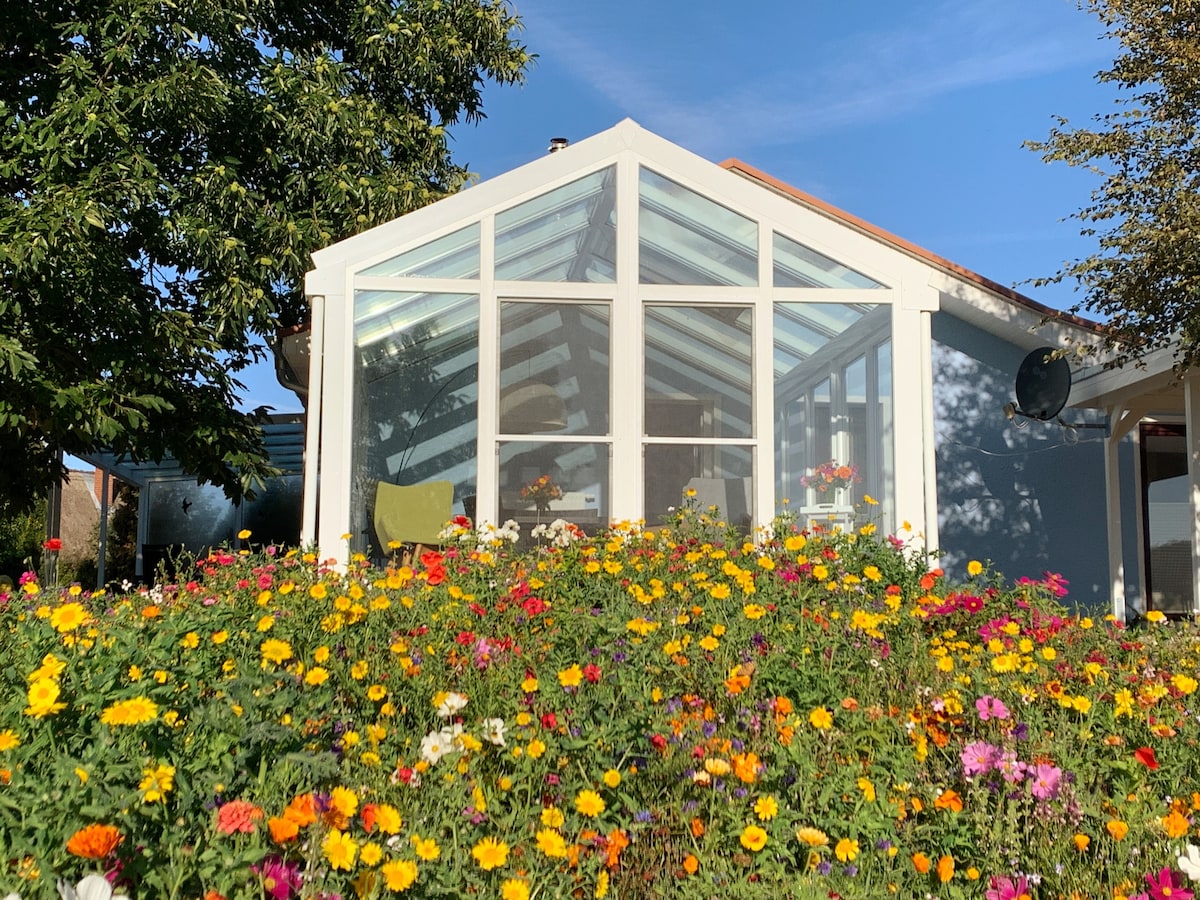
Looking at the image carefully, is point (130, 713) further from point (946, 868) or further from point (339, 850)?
point (946, 868)

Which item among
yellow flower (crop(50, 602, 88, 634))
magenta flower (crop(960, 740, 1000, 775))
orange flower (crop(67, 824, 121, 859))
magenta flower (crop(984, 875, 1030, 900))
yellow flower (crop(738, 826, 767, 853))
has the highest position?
yellow flower (crop(50, 602, 88, 634))

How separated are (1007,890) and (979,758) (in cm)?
43

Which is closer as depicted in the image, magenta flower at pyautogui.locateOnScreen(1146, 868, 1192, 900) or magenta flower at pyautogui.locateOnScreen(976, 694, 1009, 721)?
magenta flower at pyautogui.locateOnScreen(1146, 868, 1192, 900)

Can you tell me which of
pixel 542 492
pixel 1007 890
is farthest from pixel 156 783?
pixel 542 492

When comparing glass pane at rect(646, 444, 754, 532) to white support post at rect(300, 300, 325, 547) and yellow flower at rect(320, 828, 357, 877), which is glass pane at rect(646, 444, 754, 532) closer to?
white support post at rect(300, 300, 325, 547)

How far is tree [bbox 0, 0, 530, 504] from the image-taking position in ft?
26.5

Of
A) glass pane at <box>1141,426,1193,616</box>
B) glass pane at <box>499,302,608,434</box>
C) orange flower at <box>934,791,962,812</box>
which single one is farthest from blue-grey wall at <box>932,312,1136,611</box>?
orange flower at <box>934,791,962,812</box>

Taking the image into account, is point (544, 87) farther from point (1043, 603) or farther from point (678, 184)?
point (1043, 603)

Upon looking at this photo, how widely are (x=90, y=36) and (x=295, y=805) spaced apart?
33.2ft

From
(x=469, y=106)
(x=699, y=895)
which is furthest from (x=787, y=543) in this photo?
(x=469, y=106)

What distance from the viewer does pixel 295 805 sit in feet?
5.78

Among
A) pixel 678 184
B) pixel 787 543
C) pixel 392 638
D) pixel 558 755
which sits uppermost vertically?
pixel 678 184

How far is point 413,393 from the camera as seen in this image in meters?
6.52

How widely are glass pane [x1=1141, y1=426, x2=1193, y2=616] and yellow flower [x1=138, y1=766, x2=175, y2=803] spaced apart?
10494 millimetres
